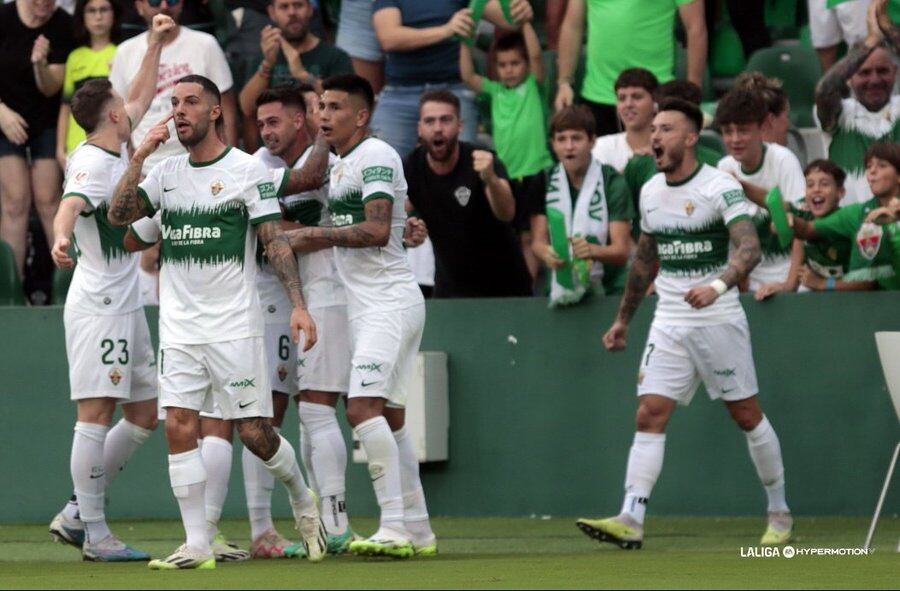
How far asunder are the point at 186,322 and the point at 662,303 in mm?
2975

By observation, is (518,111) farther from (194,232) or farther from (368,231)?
(194,232)

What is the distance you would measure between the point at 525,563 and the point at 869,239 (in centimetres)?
349

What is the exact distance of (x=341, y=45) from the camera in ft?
44.1

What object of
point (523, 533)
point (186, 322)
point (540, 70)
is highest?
point (540, 70)

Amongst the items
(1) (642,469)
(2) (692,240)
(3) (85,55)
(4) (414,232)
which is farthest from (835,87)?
(3) (85,55)

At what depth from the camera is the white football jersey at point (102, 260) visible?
Answer: 29.5ft

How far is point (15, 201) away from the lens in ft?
41.3

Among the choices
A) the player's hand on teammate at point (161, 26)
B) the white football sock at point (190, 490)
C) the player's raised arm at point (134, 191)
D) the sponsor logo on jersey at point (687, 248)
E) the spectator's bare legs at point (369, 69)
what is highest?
the spectator's bare legs at point (369, 69)

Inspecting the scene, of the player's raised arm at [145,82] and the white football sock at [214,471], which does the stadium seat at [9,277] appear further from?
the white football sock at [214,471]

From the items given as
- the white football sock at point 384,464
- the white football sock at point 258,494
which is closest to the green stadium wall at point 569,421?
the white football sock at point 258,494

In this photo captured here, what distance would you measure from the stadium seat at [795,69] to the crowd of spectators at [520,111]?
11.4 inches

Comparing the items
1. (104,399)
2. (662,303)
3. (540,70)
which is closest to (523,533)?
(662,303)

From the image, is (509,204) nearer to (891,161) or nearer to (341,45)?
(891,161)

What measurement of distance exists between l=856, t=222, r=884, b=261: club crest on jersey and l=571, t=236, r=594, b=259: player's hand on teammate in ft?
5.24
